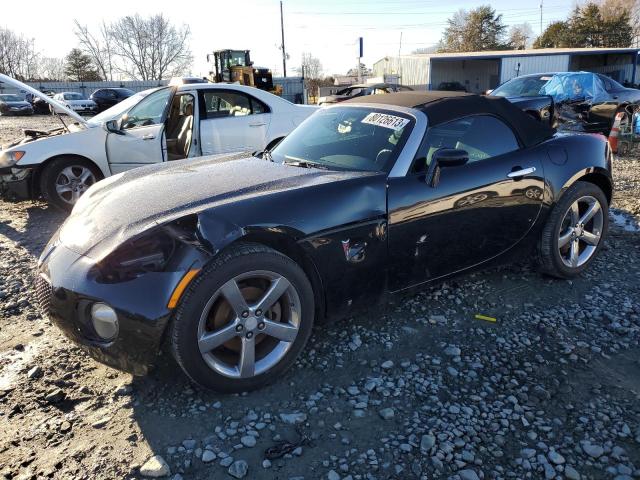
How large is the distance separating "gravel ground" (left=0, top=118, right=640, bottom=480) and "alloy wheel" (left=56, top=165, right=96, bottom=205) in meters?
2.80

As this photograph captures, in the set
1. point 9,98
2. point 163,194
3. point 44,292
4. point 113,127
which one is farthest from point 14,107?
point 44,292

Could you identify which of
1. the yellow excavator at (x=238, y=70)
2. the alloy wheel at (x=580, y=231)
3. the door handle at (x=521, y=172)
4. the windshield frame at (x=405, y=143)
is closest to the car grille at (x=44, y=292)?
the windshield frame at (x=405, y=143)

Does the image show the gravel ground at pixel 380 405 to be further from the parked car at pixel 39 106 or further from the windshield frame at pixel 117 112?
the parked car at pixel 39 106

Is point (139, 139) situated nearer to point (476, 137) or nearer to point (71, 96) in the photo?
point (476, 137)

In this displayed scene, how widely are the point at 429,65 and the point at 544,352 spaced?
40.7m

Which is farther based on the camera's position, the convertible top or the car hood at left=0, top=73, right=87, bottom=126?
the car hood at left=0, top=73, right=87, bottom=126

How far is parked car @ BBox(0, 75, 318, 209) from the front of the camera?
5.74 metres

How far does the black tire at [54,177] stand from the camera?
5789 millimetres

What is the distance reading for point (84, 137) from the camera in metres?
5.96

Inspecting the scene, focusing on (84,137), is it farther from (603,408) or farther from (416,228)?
(603,408)

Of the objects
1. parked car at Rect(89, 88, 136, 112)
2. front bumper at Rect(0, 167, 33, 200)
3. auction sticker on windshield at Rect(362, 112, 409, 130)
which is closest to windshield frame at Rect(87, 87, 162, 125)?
front bumper at Rect(0, 167, 33, 200)

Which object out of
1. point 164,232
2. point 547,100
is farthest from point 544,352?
point 547,100

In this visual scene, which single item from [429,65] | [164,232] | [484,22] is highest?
[484,22]

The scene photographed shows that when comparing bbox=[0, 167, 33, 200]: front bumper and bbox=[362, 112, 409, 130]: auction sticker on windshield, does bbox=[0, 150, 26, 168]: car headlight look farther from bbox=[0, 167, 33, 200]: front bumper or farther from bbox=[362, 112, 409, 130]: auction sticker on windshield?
bbox=[362, 112, 409, 130]: auction sticker on windshield
